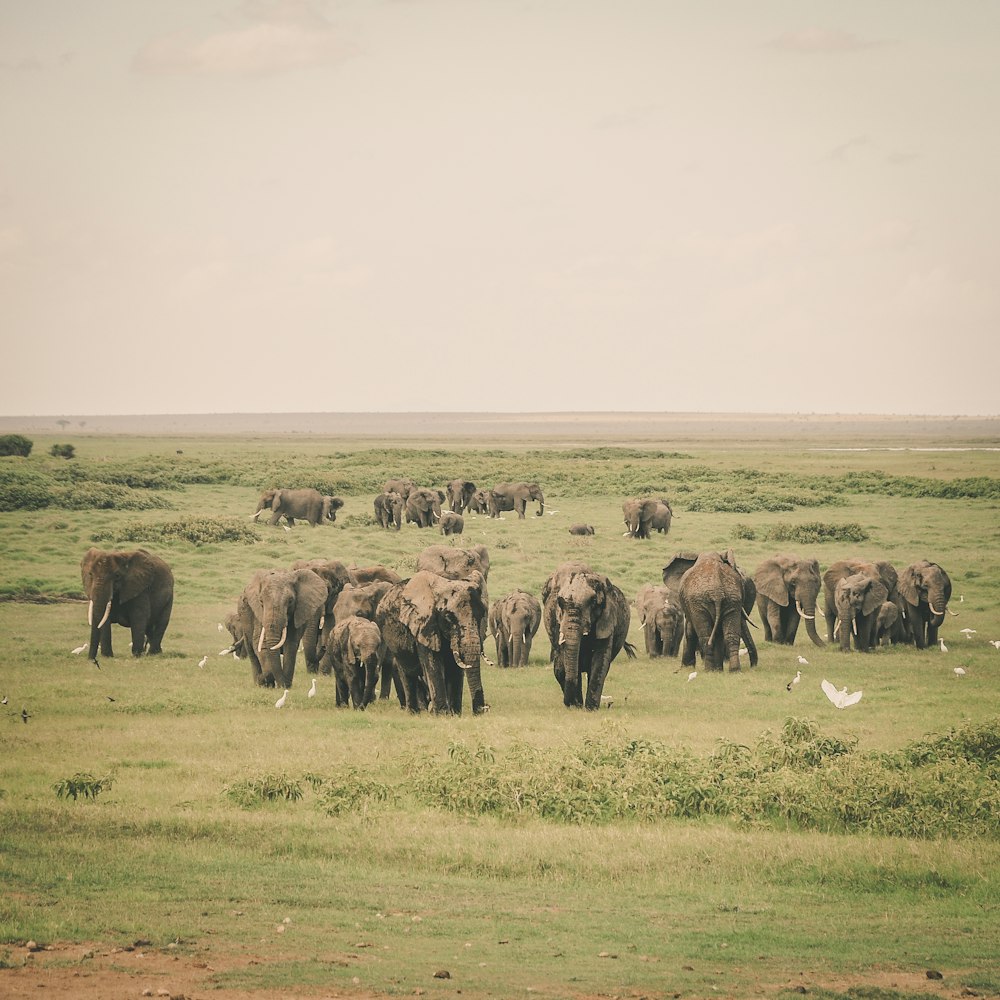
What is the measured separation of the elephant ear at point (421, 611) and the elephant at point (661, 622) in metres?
7.84

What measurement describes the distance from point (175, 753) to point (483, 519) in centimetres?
3822

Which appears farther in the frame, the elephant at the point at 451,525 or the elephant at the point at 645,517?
the elephant at the point at 645,517

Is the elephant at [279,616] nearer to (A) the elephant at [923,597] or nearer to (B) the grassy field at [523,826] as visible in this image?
A: (B) the grassy field at [523,826]

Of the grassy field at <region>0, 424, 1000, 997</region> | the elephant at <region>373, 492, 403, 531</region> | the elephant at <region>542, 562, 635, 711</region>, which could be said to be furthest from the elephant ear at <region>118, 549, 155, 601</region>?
the elephant at <region>373, 492, 403, 531</region>

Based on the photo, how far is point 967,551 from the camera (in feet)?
147

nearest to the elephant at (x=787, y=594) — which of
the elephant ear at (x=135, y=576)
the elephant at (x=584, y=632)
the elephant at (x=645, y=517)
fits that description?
the elephant at (x=584, y=632)

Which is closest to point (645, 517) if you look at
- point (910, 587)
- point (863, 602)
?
point (910, 587)

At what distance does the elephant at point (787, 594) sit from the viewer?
29.4 metres

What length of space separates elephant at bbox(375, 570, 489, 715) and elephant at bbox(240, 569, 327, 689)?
7.75ft

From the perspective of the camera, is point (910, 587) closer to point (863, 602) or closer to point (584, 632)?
point (863, 602)

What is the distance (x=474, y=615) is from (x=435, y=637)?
2.53ft

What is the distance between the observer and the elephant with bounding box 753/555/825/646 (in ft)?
96.4

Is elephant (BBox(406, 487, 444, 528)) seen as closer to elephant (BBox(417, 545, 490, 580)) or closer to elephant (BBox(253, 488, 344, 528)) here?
elephant (BBox(253, 488, 344, 528))

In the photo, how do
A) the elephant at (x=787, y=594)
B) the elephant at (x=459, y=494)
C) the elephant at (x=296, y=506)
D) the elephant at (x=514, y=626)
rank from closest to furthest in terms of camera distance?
the elephant at (x=514, y=626) < the elephant at (x=787, y=594) < the elephant at (x=296, y=506) < the elephant at (x=459, y=494)
